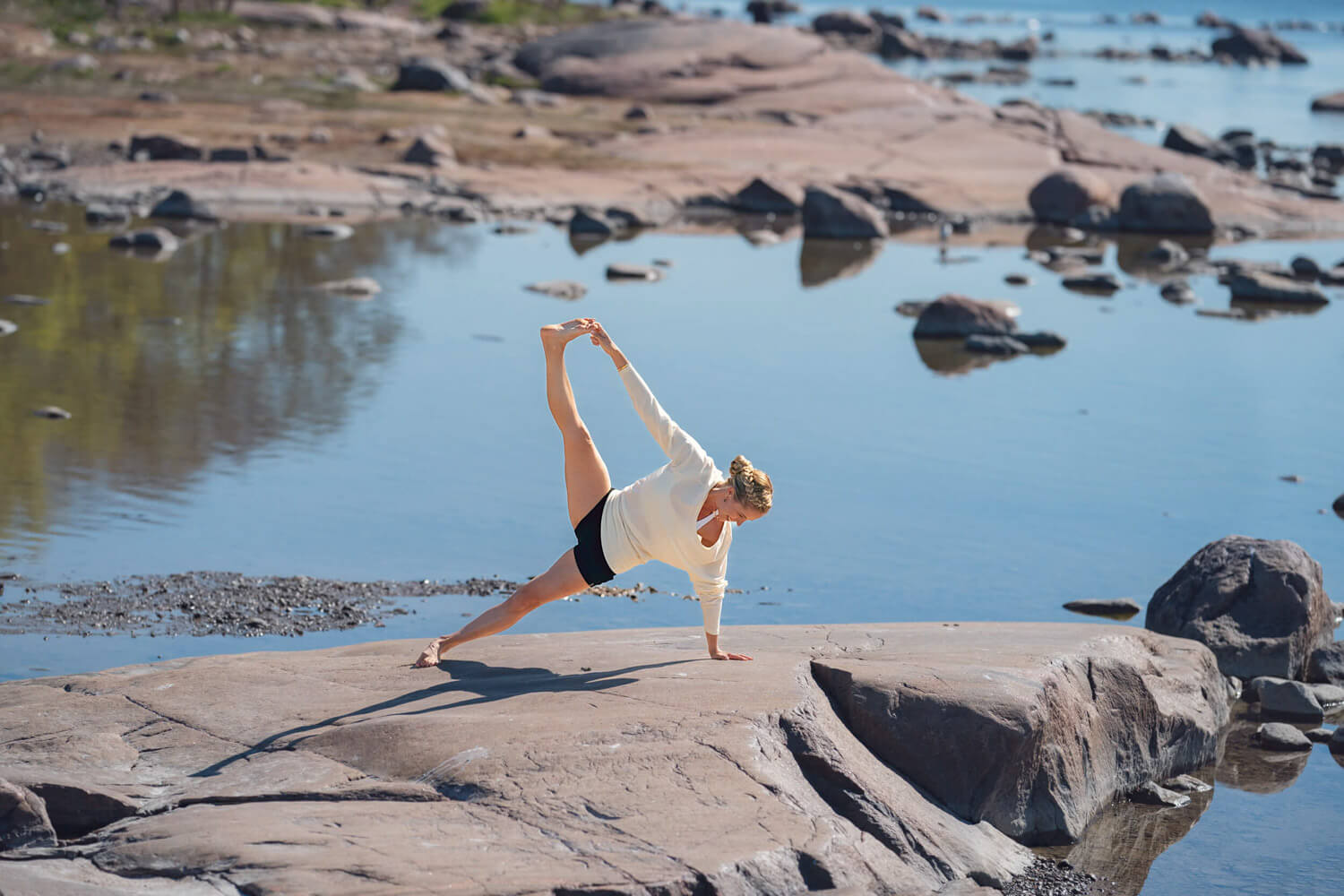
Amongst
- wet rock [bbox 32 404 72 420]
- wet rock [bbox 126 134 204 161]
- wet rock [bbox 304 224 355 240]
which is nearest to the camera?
wet rock [bbox 32 404 72 420]

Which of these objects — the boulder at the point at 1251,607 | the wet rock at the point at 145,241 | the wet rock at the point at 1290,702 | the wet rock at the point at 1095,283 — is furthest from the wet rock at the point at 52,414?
the wet rock at the point at 1095,283

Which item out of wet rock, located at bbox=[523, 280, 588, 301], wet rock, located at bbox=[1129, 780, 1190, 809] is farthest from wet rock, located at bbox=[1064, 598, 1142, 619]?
wet rock, located at bbox=[523, 280, 588, 301]

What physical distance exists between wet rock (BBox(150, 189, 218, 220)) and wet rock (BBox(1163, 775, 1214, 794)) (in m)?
20.5

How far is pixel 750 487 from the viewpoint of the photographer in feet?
22.9

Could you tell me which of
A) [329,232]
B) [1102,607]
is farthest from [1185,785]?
[329,232]

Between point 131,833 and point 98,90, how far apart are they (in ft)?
103

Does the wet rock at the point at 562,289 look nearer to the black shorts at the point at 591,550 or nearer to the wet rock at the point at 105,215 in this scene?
the wet rock at the point at 105,215

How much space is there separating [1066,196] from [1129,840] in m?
23.4

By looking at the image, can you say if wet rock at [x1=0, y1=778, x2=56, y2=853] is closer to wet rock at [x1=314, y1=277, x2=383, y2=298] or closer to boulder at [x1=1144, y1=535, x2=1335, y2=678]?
boulder at [x1=1144, y1=535, x2=1335, y2=678]

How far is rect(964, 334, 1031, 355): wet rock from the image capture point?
19.2m

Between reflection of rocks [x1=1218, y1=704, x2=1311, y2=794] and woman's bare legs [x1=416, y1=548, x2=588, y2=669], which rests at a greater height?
woman's bare legs [x1=416, y1=548, x2=588, y2=669]

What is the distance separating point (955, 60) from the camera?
76.2 m

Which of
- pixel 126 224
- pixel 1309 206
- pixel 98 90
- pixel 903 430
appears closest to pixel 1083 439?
pixel 903 430

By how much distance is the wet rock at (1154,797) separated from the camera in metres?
8.12
